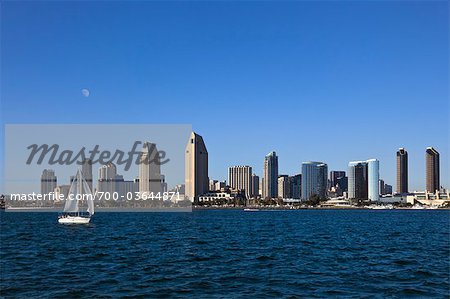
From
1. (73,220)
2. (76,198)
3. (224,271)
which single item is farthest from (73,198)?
(224,271)

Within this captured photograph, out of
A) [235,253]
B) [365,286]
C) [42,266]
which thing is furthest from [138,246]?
[365,286]

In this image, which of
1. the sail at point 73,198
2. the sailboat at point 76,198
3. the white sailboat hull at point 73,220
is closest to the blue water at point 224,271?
the white sailboat hull at point 73,220

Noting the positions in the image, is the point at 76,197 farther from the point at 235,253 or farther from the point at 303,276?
the point at 303,276

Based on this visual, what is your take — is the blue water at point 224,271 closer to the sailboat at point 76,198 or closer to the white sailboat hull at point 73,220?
the white sailboat hull at point 73,220

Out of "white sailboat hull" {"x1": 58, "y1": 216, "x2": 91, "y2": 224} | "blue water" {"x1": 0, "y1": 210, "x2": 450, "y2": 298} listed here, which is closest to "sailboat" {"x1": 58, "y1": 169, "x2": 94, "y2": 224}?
"white sailboat hull" {"x1": 58, "y1": 216, "x2": 91, "y2": 224}

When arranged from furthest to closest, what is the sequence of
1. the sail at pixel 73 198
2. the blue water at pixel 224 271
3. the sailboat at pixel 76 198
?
the sail at pixel 73 198 → the sailboat at pixel 76 198 → the blue water at pixel 224 271

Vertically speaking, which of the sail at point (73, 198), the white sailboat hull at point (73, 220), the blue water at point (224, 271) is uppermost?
the sail at point (73, 198)

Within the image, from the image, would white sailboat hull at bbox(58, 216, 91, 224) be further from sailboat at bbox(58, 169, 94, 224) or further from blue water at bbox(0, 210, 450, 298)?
blue water at bbox(0, 210, 450, 298)

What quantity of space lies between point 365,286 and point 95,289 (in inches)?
621

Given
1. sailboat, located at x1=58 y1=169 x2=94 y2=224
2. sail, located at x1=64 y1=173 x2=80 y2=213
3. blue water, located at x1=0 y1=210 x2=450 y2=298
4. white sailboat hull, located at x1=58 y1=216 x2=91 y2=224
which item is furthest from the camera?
sail, located at x1=64 y1=173 x2=80 y2=213

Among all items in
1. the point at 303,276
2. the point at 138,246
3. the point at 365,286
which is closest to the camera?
the point at 365,286

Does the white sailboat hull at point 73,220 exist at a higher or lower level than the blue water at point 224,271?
lower

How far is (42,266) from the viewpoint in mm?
37469

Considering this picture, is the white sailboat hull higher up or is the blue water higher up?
the blue water
